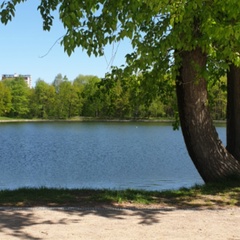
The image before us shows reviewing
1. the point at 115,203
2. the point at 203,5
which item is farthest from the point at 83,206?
the point at 203,5

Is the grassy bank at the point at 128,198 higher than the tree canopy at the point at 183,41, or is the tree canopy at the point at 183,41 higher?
the tree canopy at the point at 183,41

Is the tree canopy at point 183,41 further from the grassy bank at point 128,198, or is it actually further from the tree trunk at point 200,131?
the grassy bank at point 128,198

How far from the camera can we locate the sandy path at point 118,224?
5.11 m

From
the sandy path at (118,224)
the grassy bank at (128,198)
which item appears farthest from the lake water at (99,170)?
the sandy path at (118,224)

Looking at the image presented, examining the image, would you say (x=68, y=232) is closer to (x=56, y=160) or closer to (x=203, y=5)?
(x=203, y=5)

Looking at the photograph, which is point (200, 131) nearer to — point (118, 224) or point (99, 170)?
point (118, 224)

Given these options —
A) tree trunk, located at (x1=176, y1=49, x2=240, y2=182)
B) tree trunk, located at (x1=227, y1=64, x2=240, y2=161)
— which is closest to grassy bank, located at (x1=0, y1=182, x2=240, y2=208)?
tree trunk, located at (x1=176, y1=49, x2=240, y2=182)

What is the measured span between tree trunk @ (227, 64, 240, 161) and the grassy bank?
1508 mm

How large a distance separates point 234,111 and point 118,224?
5272 millimetres

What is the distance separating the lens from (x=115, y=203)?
7066 mm

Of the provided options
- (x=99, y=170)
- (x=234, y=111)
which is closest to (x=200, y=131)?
(x=234, y=111)

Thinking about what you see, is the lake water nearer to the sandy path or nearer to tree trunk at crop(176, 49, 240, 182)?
tree trunk at crop(176, 49, 240, 182)

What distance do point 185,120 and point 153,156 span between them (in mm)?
17621

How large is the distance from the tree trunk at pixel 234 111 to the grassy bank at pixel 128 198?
4.95ft
